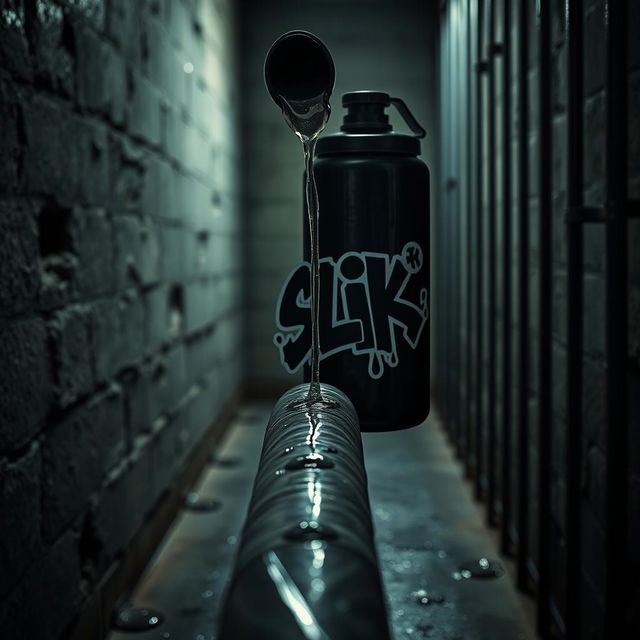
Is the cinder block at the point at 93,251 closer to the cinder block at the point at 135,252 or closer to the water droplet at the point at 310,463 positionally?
the cinder block at the point at 135,252

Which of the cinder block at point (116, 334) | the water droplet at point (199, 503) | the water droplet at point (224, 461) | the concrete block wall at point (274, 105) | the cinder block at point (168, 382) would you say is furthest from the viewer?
the concrete block wall at point (274, 105)

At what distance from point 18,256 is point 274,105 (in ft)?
11.7

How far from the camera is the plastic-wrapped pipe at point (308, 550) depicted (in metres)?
0.32

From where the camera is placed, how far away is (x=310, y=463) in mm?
438

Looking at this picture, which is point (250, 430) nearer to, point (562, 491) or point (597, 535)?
point (562, 491)

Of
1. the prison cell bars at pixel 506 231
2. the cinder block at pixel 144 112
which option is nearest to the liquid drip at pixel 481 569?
the prison cell bars at pixel 506 231

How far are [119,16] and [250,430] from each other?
99.7 inches

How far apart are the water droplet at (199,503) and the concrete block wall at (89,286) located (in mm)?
172

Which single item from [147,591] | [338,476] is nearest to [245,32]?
[147,591]

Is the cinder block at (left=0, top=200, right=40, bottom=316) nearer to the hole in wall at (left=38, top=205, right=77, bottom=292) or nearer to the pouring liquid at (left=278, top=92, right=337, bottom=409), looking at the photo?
the hole in wall at (left=38, top=205, right=77, bottom=292)

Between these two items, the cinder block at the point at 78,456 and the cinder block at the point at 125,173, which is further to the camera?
the cinder block at the point at 125,173

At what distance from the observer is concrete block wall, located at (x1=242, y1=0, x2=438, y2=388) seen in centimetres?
484

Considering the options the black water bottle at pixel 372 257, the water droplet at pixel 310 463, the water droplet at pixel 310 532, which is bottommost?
the water droplet at pixel 310 532

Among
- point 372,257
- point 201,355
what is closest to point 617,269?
point 372,257
